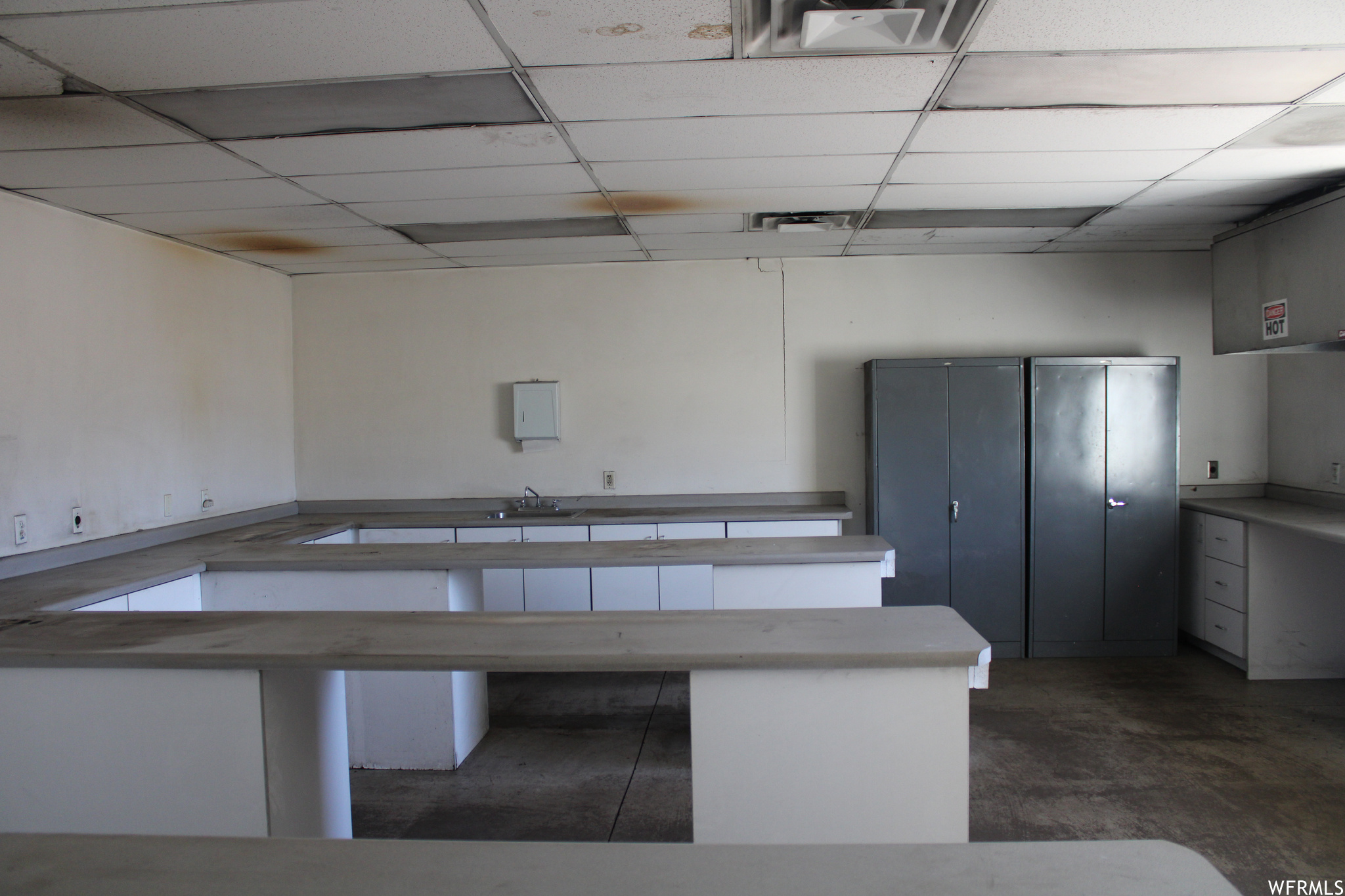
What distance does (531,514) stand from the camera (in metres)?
5.32

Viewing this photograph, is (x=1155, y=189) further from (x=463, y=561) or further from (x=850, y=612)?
(x=463, y=561)

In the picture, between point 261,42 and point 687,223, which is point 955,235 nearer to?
point 687,223

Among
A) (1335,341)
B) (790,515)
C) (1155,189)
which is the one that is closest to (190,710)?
(790,515)

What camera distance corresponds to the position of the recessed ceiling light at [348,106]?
2.43 m

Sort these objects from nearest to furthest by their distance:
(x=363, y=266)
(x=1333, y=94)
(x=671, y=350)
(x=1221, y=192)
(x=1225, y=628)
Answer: (x=1333, y=94)
(x=1221, y=192)
(x=1225, y=628)
(x=363, y=266)
(x=671, y=350)

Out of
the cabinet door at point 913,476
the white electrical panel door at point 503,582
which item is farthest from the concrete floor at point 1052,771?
the cabinet door at point 913,476

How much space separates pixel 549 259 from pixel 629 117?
2.58 metres

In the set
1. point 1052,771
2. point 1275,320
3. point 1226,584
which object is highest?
point 1275,320

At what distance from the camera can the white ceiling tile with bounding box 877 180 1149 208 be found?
3.69 metres

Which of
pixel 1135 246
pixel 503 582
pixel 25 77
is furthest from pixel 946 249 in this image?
pixel 25 77

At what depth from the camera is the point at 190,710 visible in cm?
200

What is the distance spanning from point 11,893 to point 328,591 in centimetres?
249

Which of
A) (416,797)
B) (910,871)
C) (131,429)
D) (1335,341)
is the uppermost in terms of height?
(1335,341)

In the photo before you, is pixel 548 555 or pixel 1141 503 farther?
pixel 1141 503
